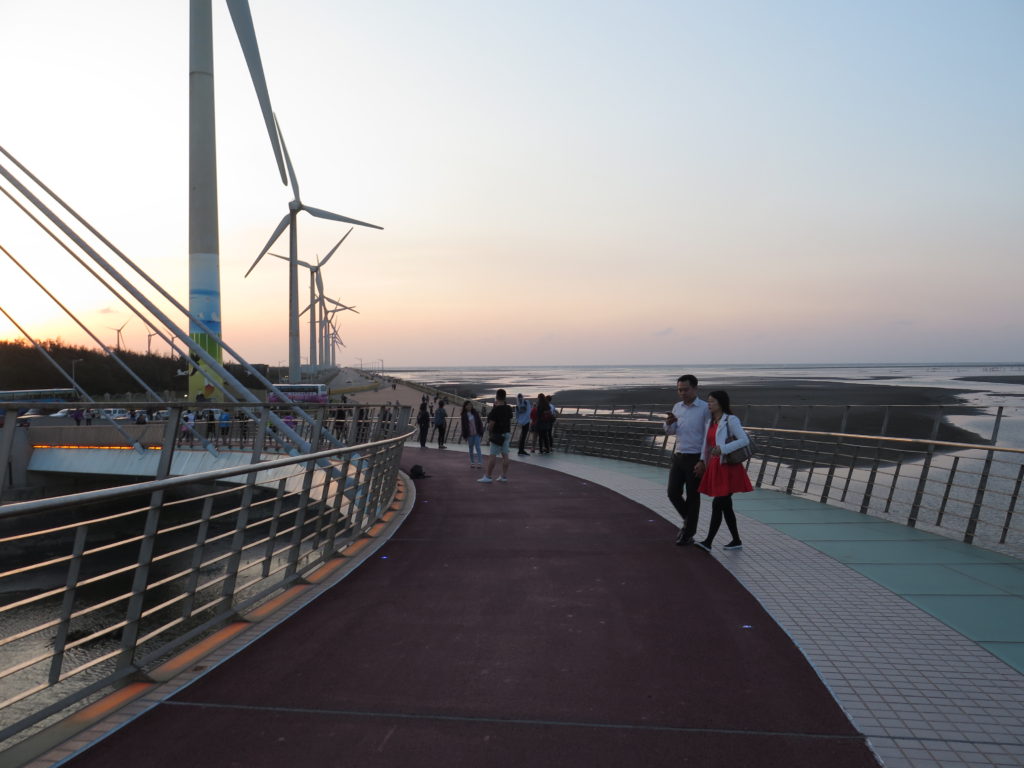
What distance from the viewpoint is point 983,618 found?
5.54 metres

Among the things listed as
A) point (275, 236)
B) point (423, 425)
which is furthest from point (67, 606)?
point (275, 236)

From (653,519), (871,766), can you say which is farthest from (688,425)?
(871,766)

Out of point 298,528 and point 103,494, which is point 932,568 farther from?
point 103,494

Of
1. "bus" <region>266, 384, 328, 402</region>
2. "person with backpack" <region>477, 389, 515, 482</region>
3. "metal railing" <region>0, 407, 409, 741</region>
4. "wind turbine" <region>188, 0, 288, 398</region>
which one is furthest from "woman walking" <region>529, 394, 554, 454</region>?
"bus" <region>266, 384, 328, 402</region>

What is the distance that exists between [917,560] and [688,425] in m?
2.48

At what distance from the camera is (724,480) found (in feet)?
25.7

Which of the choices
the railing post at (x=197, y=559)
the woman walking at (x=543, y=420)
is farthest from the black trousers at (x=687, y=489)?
the woman walking at (x=543, y=420)

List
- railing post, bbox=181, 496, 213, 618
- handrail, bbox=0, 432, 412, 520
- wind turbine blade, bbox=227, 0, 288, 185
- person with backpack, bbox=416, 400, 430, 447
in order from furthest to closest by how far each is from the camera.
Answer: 1. person with backpack, bbox=416, 400, 430, 447
2. wind turbine blade, bbox=227, 0, 288, 185
3. railing post, bbox=181, 496, 213, 618
4. handrail, bbox=0, 432, 412, 520

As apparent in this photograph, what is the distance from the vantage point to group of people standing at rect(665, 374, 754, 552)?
7.83 meters

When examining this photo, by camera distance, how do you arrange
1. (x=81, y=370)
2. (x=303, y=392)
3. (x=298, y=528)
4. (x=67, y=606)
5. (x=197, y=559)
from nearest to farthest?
(x=67, y=606) < (x=197, y=559) < (x=298, y=528) < (x=303, y=392) < (x=81, y=370)

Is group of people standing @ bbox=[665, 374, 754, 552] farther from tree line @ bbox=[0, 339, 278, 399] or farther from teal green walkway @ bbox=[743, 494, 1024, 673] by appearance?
tree line @ bbox=[0, 339, 278, 399]

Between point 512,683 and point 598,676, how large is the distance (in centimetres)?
49

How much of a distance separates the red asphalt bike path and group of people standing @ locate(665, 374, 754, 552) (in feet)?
2.45

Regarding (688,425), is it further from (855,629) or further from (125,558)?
(125,558)
